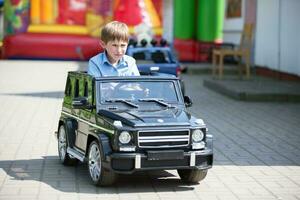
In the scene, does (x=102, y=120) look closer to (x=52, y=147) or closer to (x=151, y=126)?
(x=151, y=126)

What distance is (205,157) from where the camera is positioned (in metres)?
7.08

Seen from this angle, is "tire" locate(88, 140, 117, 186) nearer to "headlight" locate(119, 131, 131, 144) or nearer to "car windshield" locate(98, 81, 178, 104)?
"headlight" locate(119, 131, 131, 144)

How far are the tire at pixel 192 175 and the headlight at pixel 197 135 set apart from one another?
0.39 meters

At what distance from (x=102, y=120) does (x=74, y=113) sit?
1.04 metres

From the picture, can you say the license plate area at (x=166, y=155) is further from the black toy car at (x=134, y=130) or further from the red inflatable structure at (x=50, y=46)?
the red inflatable structure at (x=50, y=46)

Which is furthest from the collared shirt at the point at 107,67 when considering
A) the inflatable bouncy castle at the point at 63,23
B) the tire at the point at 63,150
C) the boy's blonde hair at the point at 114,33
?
the inflatable bouncy castle at the point at 63,23

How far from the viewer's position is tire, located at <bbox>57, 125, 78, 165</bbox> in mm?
8312

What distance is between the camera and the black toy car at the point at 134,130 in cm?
680

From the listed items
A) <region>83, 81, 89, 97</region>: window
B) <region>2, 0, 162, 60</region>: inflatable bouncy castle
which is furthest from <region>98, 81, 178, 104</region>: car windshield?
<region>2, 0, 162, 60</region>: inflatable bouncy castle

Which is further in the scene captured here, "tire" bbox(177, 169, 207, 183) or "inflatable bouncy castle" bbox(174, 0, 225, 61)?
"inflatable bouncy castle" bbox(174, 0, 225, 61)

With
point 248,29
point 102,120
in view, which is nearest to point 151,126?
point 102,120

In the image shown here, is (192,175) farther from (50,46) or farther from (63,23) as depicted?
(63,23)

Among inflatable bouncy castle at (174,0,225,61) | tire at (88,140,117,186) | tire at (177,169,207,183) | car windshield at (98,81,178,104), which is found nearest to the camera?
tire at (88,140,117,186)

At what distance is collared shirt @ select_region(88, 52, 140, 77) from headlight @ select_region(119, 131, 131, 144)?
1259mm
